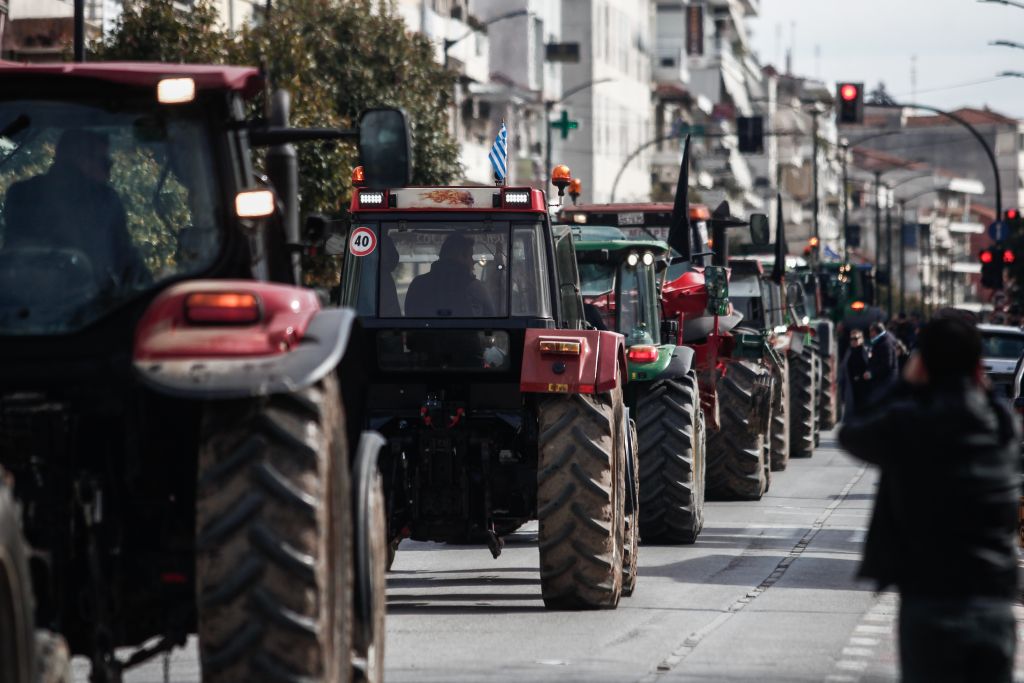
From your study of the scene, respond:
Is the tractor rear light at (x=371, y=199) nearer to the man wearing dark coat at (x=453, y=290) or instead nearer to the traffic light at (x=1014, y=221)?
the man wearing dark coat at (x=453, y=290)

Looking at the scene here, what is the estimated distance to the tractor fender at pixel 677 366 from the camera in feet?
55.0

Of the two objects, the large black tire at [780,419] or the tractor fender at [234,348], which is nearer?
the tractor fender at [234,348]

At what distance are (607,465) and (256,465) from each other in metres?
5.80

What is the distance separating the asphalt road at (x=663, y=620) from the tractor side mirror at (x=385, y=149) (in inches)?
126

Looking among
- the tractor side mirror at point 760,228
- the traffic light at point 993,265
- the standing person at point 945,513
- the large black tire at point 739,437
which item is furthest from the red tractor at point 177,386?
the traffic light at point 993,265

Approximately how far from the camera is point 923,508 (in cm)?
635

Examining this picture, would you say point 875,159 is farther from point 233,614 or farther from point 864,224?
point 233,614

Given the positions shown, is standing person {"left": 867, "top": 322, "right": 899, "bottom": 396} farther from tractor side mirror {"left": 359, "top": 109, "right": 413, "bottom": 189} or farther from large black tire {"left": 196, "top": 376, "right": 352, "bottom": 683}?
large black tire {"left": 196, "top": 376, "right": 352, "bottom": 683}

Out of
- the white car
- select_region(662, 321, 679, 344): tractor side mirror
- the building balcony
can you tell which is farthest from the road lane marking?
the building balcony

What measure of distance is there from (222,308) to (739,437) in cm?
1504

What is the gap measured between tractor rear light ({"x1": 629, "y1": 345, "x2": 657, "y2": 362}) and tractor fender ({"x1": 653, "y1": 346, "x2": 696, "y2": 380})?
0.46ft

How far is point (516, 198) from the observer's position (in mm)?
12852

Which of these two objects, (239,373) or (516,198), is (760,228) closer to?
(516,198)

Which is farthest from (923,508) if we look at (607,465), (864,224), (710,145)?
(864,224)
